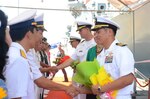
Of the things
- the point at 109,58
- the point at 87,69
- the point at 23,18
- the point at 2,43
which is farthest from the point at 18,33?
the point at 109,58

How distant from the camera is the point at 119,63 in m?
2.61

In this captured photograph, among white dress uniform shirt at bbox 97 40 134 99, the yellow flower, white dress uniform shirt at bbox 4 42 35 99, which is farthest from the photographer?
white dress uniform shirt at bbox 97 40 134 99

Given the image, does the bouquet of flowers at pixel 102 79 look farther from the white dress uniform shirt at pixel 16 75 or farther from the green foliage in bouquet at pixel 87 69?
the white dress uniform shirt at pixel 16 75

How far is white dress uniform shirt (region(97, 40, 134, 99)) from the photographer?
2574mm

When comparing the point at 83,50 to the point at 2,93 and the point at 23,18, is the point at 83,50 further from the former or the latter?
the point at 2,93

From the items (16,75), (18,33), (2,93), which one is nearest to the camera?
(2,93)

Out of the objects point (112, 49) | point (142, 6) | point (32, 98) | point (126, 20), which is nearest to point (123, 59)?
point (112, 49)

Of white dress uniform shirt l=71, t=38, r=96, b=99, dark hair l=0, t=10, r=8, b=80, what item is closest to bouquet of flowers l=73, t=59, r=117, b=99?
dark hair l=0, t=10, r=8, b=80

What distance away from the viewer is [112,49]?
2764 mm

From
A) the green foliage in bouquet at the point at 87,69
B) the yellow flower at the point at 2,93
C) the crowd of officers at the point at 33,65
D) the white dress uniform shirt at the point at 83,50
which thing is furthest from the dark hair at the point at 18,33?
the white dress uniform shirt at the point at 83,50

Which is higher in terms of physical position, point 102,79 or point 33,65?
point 33,65

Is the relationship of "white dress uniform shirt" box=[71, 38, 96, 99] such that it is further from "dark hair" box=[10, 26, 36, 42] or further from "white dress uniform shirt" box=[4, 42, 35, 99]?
"white dress uniform shirt" box=[4, 42, 35, 99]

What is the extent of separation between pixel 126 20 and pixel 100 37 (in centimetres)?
684

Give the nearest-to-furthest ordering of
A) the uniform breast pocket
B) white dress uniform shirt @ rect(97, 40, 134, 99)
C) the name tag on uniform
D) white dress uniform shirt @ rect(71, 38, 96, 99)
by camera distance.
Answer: white dress uniform shirt @ rect(97, 40, 134, 99)
the name tag on uniform
white dress uniform shirt @ rect(71, 38, 96, 99)
the uniform breast pocket
